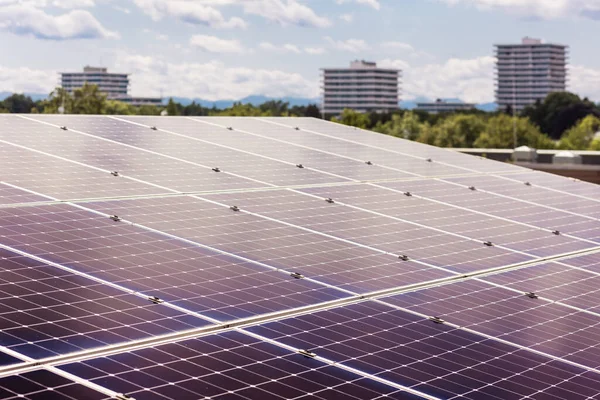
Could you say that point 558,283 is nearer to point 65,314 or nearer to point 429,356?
point 429,356

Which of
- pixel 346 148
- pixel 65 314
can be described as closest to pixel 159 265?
pixel 65 314

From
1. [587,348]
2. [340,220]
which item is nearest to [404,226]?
[340,220]

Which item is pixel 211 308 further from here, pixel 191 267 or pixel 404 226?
pixel 404 226

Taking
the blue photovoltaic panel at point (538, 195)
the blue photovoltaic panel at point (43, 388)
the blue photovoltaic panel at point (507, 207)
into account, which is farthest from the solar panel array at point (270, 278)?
the blue photovoltaic panel at point (538, 195)

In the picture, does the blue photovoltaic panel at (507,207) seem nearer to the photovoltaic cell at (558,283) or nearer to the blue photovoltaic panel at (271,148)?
the blue photovoltaic panel at (271,148)

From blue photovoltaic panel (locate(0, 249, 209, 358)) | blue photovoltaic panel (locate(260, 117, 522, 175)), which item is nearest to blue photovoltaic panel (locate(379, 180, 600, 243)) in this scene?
blue photovoltaic panel (locate(260, 117, 522, 175))

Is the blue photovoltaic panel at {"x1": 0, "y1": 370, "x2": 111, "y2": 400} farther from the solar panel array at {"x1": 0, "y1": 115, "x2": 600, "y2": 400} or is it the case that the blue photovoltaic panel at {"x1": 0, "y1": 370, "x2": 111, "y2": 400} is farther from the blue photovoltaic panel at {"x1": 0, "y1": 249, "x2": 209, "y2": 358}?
the blue photovoltaic panel at {"x1": 0, "y1": 249, "x2": 209, "y2": 358}
